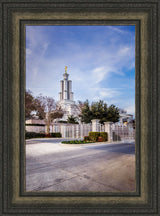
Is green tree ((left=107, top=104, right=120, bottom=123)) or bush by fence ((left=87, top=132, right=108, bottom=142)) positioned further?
green tree ((left=107, top=104, right=120, bottom=123))

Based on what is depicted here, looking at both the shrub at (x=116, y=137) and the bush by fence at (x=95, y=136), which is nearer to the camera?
the bush by fence at (x=95, y=136)

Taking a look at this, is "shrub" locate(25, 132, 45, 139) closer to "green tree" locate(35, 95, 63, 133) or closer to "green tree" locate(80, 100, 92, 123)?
"green tree" locate(35, 95, 63, 133)

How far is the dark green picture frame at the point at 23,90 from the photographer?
1461mm

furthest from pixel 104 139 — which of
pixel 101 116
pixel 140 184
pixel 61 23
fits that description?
pixel 61 23

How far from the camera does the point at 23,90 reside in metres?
1.65

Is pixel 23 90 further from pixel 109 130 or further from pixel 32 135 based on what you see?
pixel 32 135

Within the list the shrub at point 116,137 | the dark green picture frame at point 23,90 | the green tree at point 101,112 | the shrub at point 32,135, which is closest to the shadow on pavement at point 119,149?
the shrub at point 116,137

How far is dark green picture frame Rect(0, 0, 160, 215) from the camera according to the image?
57.5 inches

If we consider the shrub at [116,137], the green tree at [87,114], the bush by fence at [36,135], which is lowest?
the bush by fence at [36,135]

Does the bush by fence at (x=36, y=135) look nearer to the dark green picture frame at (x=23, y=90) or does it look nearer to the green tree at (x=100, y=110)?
the green tree at (x=100, y=110)

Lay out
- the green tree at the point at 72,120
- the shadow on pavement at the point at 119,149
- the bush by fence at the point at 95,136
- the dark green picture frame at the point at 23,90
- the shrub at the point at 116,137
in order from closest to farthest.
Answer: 1. the dark green picture frame at the point at 23,90
2. the shadow on pavement at the point at 119,149
3. the bush by fence at the point at 95,136
4. the shrub at the point at 116,137
5. the green tree at the point at 72,120

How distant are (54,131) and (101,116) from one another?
691 centimetres

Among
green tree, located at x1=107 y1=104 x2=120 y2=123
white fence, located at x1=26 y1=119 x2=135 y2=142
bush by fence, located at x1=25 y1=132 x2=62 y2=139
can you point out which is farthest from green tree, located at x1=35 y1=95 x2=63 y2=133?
green tree, located at x1=107 y1=104 x2=120 y2=123

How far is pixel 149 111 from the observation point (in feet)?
5.15
